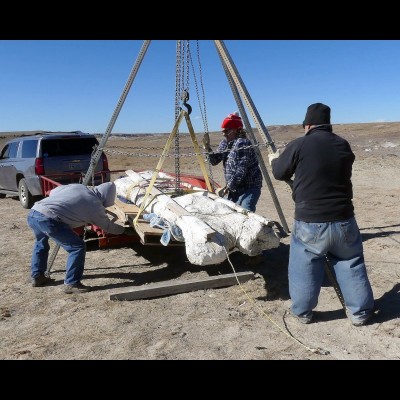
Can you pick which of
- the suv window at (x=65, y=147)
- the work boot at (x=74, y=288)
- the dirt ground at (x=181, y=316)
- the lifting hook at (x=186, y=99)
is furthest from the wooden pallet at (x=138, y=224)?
the suv window at (x=65, y=147)

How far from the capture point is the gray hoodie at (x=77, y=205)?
5.00m

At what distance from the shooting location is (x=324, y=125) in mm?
4070

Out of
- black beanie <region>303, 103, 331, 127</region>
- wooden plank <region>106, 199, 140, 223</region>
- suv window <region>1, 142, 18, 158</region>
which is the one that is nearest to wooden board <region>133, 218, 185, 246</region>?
wooden plank <region>106, 199, 140, 223</region>

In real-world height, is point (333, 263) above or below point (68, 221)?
below

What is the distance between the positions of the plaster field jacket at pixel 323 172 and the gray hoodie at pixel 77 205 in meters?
2.33

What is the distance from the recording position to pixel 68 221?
16.7ft

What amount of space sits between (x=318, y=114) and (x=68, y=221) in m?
2.97

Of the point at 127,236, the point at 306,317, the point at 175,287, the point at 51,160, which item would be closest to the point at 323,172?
the point at 306,317

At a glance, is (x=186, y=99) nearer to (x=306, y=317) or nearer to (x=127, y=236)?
(x=127, y=236)

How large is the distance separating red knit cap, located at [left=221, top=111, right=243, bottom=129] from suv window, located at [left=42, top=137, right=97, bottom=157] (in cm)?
503
